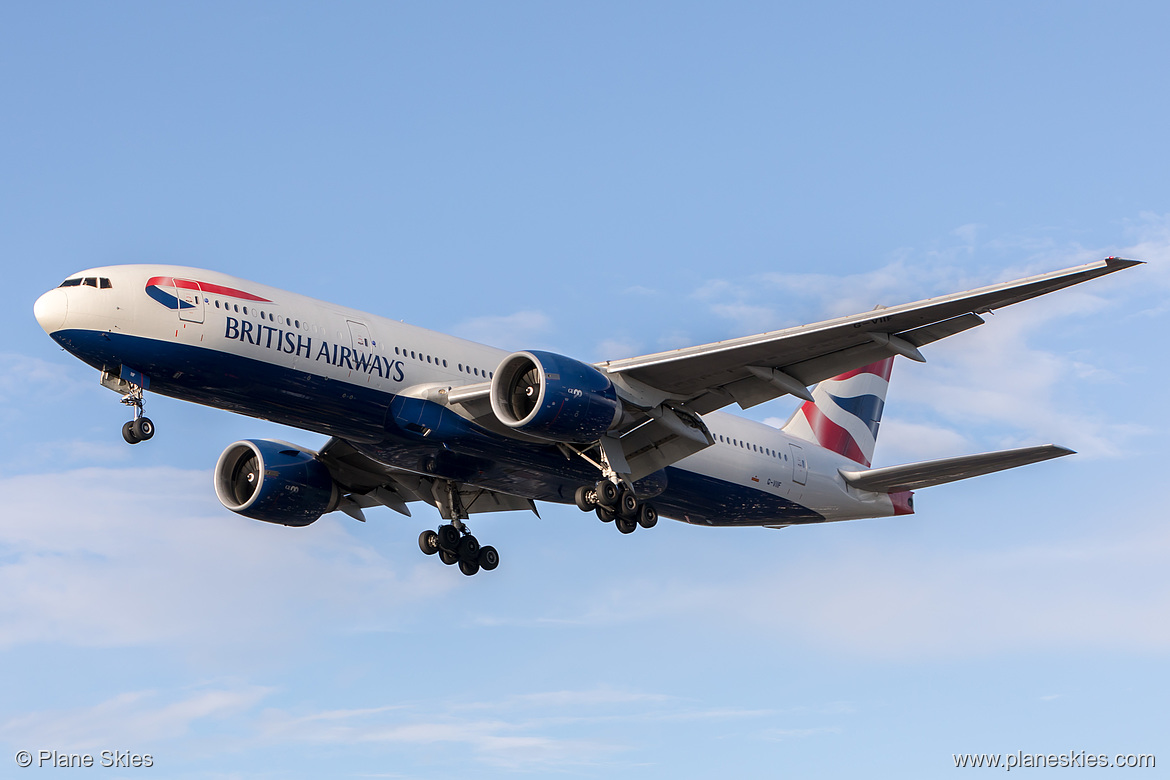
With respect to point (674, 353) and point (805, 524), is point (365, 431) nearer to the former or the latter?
point (674, 353)

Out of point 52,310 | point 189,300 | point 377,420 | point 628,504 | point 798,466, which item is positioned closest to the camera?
point 52,310

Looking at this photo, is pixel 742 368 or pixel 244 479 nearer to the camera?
pixel 742 368

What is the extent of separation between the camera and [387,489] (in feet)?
118

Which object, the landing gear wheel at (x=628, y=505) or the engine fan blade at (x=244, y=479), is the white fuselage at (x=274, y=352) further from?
the engine fan blade at (x=244, y=479)

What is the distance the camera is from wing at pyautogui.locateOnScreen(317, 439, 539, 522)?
34656 millimetres

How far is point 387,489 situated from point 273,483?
3419 millimetres

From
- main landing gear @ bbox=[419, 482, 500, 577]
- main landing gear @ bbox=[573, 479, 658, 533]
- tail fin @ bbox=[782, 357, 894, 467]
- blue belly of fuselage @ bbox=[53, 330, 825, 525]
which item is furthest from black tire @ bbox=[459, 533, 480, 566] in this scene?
tail fin @ bbox=[782, 357, 894, 467]

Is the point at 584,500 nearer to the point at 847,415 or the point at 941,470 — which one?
the point at 941,470

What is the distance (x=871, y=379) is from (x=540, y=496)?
13.2 m

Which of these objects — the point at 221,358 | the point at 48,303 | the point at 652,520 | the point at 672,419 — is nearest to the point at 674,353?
the point at 672,419

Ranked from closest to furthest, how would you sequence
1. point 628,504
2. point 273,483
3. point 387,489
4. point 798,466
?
point 628,504 → point 273,483 → point 798,466 → point 387,489

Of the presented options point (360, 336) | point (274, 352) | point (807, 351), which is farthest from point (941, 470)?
point (274, 352)

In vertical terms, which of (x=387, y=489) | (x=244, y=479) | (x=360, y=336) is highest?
(x=360, y=336)

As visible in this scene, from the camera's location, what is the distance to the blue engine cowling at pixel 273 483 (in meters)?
33.9
